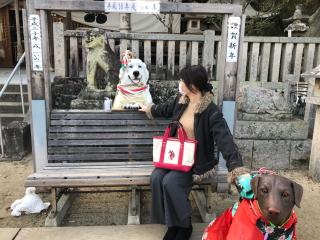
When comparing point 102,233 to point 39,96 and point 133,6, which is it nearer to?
point 39,96

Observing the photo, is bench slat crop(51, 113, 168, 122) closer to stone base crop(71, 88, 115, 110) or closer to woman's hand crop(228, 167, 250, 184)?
stone base crop(71, 88, 115, 110)

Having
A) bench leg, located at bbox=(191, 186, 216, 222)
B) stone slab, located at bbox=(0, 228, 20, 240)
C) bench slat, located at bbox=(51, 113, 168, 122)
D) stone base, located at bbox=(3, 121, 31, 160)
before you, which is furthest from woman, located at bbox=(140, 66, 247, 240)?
stone base, located at bbox=(3, 121, 31, 160)

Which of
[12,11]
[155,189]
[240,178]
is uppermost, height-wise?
[12,11]

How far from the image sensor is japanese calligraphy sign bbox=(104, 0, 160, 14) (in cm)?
354

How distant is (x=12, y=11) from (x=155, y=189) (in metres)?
11.5

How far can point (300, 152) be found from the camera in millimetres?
5125

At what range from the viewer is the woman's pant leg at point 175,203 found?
2.95m

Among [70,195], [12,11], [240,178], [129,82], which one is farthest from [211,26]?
[240,178]

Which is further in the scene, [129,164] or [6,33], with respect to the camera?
[6,33]

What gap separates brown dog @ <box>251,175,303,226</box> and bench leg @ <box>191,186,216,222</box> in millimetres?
1336

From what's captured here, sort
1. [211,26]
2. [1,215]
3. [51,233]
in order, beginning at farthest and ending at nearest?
[211,26] → [1,215] → [51,233]

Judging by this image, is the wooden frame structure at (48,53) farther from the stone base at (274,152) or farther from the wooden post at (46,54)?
the stone base at (274,152)

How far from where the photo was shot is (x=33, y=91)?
151 inches

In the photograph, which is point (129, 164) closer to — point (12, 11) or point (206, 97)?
point (206, 97)
